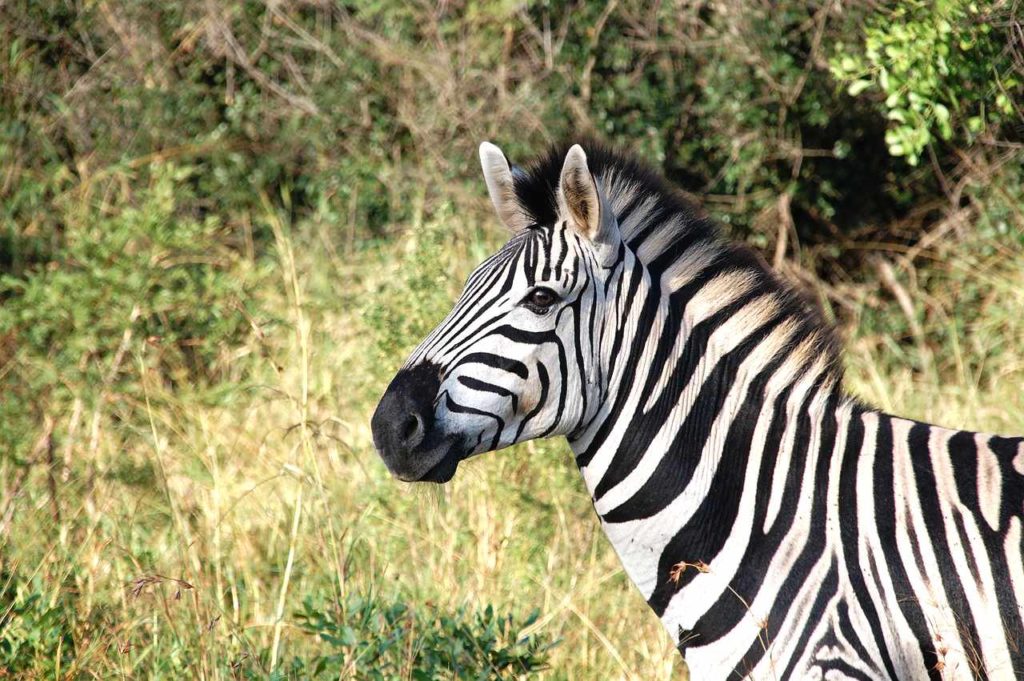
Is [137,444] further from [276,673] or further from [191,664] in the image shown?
[276,673]

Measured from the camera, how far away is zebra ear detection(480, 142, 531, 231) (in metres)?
3.46

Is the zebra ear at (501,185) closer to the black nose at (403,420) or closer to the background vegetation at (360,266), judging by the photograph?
the background vegetation at (360,266)

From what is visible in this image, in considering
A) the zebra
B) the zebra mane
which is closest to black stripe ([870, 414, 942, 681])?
the zebra

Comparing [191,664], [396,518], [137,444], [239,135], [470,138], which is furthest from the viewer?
[239,135]

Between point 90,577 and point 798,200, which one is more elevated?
point 798,200

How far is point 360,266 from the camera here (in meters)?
8.43

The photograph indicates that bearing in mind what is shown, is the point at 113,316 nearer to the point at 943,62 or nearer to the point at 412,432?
the point at 412,432

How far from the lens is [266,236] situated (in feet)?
32.2

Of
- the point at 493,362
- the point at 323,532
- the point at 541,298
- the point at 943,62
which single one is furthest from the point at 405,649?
the point at 943,62

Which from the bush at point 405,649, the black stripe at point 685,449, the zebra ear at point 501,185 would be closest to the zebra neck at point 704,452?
the black stripe at point 685,449

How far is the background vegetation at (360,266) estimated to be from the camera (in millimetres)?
4621

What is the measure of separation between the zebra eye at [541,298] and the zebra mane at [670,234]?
279 mm

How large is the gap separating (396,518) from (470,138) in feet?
12.7

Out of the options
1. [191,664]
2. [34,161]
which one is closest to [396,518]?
[191,664]
